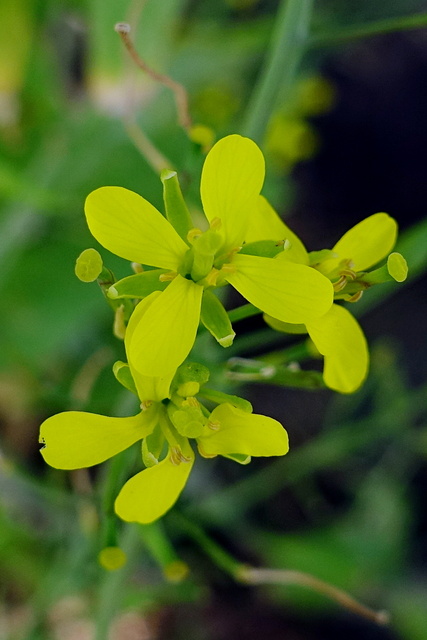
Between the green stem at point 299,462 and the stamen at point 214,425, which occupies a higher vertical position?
the stamen at point 214,425

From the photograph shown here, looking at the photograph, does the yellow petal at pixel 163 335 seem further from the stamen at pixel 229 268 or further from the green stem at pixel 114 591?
the green stem at pixel 114 591

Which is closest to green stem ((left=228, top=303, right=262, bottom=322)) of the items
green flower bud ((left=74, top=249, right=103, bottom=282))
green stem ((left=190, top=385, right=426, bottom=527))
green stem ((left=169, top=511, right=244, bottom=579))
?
green flower bud ((left=74, top=249, right=103, bottom=282))

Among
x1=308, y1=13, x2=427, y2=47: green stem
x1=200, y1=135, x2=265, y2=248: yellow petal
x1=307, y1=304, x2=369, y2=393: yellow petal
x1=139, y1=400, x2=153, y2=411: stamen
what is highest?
x1=200, y1=135, x2=265, y2=248: yellow petal

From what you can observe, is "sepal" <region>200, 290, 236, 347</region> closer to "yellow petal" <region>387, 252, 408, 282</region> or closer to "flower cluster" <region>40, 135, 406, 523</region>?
"flower cluster" <region>40, 135, 406, 523</region>

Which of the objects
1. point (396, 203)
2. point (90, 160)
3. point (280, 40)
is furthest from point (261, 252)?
point (396, 203)

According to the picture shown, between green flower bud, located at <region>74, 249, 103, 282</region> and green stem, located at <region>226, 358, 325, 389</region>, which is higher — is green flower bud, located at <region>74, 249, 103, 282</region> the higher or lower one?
the higher one

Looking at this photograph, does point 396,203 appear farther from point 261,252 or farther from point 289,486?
point 261,252

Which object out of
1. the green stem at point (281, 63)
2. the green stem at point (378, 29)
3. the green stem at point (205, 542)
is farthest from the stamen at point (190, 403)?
the green stem at point (378, 29)
